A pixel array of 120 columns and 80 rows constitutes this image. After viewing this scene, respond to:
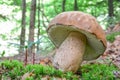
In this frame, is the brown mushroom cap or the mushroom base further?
the mushroom base

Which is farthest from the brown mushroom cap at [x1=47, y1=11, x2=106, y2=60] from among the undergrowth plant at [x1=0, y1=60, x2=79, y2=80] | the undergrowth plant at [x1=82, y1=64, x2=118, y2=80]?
the undergrowth plant at [x1=0, y1=60, x2=79, y2=80]

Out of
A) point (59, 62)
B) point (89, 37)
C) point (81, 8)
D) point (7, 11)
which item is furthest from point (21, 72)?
point (81, 8)

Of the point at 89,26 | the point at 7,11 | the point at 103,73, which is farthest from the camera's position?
the point at 7,11

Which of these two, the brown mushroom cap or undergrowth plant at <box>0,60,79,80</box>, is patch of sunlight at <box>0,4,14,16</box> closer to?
the brown mushroom cap

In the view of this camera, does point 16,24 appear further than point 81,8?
Yes

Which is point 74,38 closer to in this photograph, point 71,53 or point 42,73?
point 71,53

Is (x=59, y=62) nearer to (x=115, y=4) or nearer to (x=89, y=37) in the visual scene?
(x=89, y=37)

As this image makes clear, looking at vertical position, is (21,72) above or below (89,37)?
below
